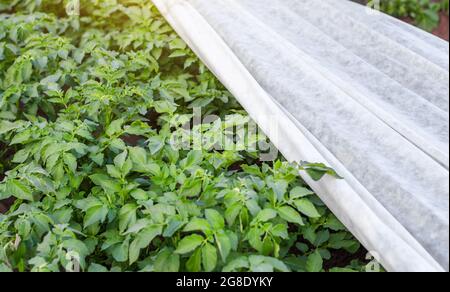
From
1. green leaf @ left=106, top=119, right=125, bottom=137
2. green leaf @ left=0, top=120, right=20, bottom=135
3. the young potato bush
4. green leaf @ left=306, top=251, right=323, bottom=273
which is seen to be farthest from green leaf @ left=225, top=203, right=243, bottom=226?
green leaf @ left=0, top=120, right=20, bottom=135

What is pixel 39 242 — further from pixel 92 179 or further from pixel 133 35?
pixel 133 35

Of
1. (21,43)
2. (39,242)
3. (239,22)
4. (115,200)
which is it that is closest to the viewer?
(39,242)

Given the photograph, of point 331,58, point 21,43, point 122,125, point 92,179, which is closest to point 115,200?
point 92,179

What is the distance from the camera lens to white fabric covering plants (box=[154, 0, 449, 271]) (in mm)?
1473

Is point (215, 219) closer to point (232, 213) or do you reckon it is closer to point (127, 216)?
point (232, 213)

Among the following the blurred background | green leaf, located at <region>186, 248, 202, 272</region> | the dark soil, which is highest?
green leaf, located at <region>186, 248, 202, 272</region>

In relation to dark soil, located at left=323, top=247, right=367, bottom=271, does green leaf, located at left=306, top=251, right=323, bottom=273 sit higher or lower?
higher

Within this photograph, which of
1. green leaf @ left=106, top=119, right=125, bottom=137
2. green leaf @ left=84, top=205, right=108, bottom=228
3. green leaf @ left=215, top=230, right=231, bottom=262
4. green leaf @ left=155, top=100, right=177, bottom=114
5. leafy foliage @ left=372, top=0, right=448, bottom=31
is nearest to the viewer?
green leaf @ left=215, top=230, right=231, bottom=262

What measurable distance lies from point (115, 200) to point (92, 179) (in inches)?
4.9

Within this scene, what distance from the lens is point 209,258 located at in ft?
4.67

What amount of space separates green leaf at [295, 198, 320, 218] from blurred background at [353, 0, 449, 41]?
124 inches

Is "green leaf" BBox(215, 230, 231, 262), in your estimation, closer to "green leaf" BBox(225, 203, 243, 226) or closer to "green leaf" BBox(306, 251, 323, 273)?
"green leaf" BBox(225, 203, 243, 226)

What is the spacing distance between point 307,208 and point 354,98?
0.42 meters

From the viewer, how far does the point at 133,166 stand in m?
1.81
